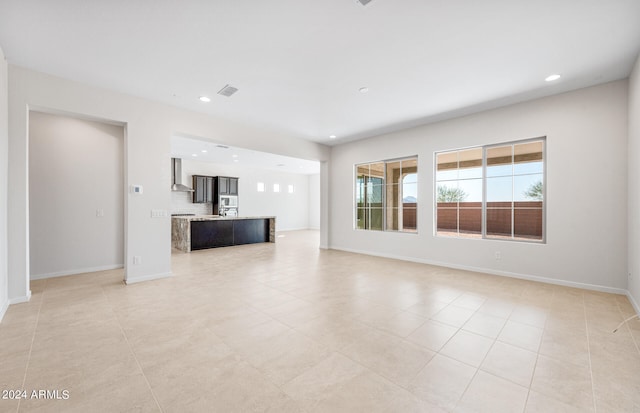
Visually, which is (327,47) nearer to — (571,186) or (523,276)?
(571,186)

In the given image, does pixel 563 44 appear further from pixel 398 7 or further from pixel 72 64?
pixel 72 64

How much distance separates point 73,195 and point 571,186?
821 centimetres

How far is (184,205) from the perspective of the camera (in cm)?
1039

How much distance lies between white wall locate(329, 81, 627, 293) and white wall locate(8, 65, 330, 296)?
15.7ft

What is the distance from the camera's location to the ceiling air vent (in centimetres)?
390

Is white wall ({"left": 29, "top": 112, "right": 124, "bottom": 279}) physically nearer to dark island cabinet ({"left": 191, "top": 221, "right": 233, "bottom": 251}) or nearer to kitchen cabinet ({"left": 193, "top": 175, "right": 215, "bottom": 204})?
dark island cabinet ({"left": 191, "top": 221, "right": 233, "bottom": 251})

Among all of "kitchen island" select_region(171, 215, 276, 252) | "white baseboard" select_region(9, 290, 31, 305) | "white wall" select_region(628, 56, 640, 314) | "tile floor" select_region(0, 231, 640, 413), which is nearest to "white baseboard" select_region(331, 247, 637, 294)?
"tile floor" select_region(0, 231, 640, 413)

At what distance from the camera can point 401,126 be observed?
5785 millimetres

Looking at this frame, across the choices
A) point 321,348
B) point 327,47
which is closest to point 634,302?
point 321,348

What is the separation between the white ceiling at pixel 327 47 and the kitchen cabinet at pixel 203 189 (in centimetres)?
645

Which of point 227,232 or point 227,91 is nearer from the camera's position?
point 227,91

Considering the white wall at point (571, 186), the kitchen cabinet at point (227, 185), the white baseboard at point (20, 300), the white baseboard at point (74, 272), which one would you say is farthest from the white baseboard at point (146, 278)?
the kitchen cabinet at point (227, 185)

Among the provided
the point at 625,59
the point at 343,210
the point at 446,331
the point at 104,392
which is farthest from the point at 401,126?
the point at 104,392

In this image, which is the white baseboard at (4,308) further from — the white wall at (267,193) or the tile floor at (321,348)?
the white wall at (267,193)
